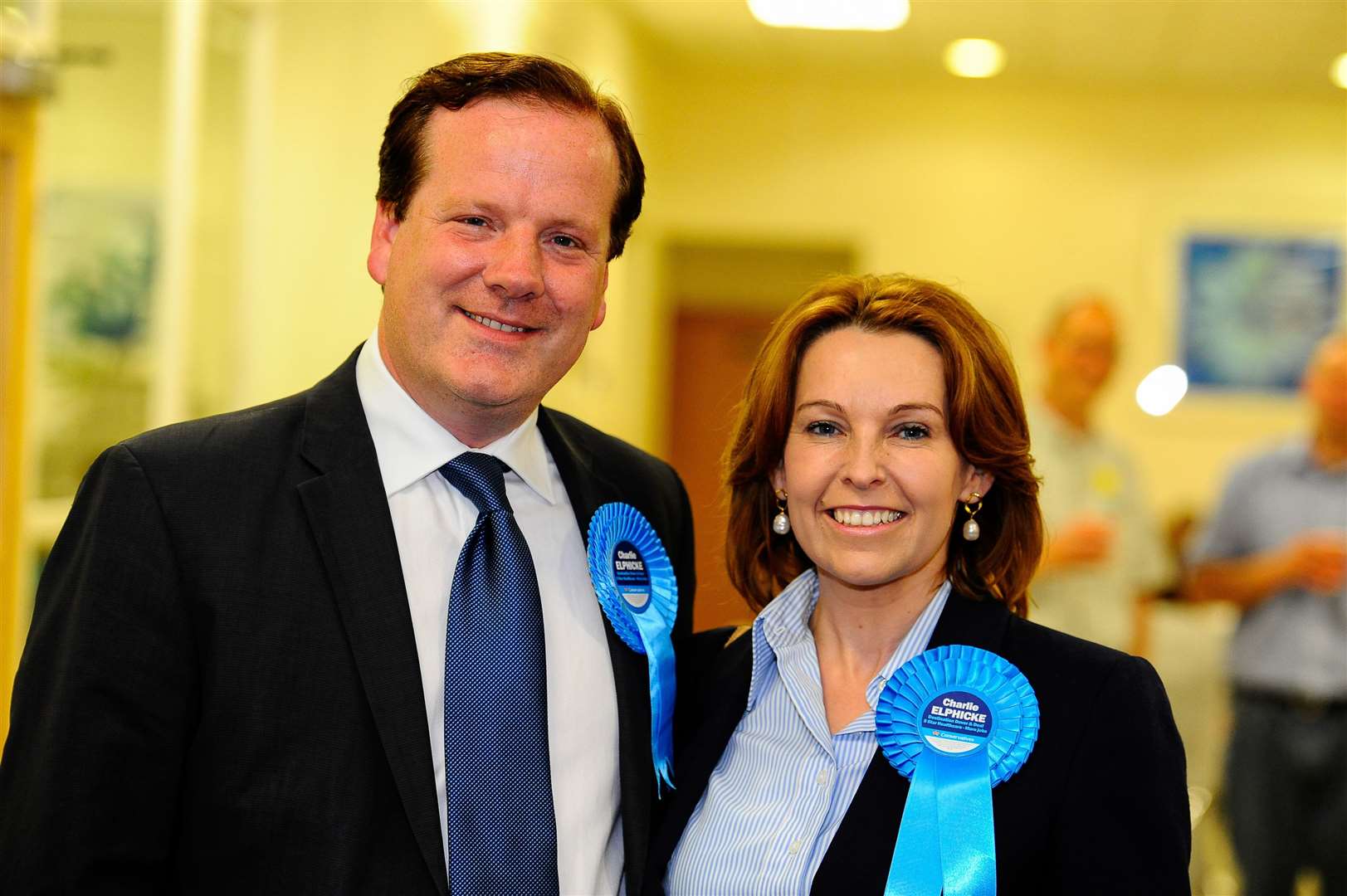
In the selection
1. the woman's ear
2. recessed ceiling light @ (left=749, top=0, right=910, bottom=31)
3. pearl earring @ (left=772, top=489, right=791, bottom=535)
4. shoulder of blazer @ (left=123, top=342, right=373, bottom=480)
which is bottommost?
pearl earring @ (left=772, top=489, right=791, bottom=535)

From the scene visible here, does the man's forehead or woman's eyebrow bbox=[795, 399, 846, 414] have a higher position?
the man's forehead

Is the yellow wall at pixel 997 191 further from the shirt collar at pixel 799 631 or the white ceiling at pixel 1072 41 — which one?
the shirt collar at pixel 799 631

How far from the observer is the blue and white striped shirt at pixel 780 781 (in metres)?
1.61

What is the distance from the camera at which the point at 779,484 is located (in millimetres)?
1881

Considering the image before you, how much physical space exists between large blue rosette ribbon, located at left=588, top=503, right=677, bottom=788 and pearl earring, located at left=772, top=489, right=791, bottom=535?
16 centimetres

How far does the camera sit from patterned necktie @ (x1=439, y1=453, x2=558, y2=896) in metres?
1.47

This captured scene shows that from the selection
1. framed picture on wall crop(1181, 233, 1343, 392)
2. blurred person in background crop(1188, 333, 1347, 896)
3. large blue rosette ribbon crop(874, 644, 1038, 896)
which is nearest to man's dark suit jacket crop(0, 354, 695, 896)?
large blue rosette ribbon crop(874, 644, 1038, 896)

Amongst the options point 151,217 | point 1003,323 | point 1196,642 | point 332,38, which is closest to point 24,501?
point 151,217

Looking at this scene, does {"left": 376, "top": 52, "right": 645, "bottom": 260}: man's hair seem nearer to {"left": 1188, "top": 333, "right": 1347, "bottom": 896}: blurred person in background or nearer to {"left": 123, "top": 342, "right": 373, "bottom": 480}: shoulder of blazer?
{"left": 123, "top": 342, "right": 373, "bottom": 480}: shoulder of blazer

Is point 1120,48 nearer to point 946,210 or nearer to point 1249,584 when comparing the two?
point 946,210

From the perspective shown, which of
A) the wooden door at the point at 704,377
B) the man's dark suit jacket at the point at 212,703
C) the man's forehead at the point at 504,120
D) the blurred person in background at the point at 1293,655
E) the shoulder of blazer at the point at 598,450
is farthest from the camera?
the wooden door at the point at 704,377

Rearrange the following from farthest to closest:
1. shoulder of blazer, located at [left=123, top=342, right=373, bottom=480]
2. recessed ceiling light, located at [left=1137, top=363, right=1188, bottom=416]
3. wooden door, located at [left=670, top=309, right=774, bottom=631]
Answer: wooden door, located at [left=670, top=309, right=774, bottom=631], recessed ceiling light, located at [left=1137, top=363, right=1188, bottom=416], shoulder of blazer, located at [left=123, top=342, right=373, bottom=480]

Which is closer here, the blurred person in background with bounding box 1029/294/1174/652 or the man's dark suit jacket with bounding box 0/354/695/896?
the man's dark suit jacket with bounding box 0/354/695/896

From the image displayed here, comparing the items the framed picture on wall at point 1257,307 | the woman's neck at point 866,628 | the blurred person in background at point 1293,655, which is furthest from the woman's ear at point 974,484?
the framed picture on wall at point 1257,307
